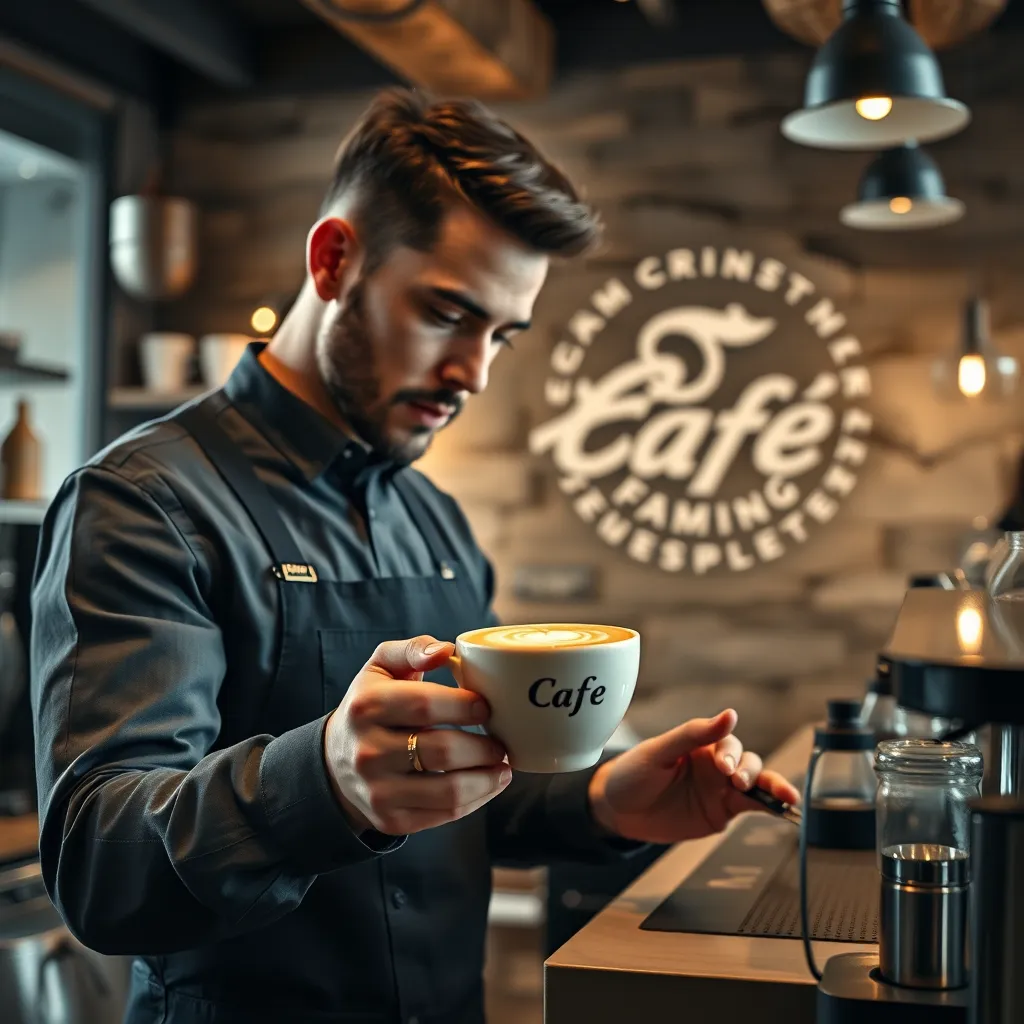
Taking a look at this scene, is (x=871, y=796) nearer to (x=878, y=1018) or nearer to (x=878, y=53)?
(x=878, y=1018)

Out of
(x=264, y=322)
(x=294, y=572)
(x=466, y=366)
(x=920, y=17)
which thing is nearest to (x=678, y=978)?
(x=294, y=572)

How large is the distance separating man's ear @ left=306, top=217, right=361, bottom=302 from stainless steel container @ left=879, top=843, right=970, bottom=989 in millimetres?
974

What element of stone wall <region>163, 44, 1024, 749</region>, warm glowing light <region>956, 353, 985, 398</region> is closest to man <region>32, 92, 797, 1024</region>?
warm glowing light <region>956, 353, 985, 398</region>

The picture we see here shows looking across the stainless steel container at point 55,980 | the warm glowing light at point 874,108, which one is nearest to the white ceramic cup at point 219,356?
the stainless steel container at point 55,980

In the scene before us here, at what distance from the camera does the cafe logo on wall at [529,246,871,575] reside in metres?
3.88

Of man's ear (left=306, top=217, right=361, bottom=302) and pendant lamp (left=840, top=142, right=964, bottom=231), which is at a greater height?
pendant lamp (left=840, top=142, right=964, bottom=231)

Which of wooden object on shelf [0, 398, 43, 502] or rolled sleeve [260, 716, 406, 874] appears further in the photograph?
wooden object on shelf [0, 398, 43, 502]

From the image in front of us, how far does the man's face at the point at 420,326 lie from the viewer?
1572 millimetres

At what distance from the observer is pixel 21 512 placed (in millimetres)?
3791

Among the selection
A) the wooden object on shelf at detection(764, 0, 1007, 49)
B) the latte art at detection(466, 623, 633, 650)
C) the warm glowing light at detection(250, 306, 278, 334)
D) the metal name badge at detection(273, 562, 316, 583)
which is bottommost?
the latte art at detection(466, 623, 633, 650)

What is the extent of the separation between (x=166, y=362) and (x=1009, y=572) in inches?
133

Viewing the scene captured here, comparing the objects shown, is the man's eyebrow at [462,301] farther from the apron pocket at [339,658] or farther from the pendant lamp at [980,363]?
the pendant lamp at [980,363]

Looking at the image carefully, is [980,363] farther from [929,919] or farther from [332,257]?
[929,919]

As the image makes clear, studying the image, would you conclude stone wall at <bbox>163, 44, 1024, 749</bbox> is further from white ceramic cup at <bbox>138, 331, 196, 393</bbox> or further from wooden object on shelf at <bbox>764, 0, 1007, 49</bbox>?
wooden object on shelf at <bbox>764, 0, 1007, 49</bbox>
